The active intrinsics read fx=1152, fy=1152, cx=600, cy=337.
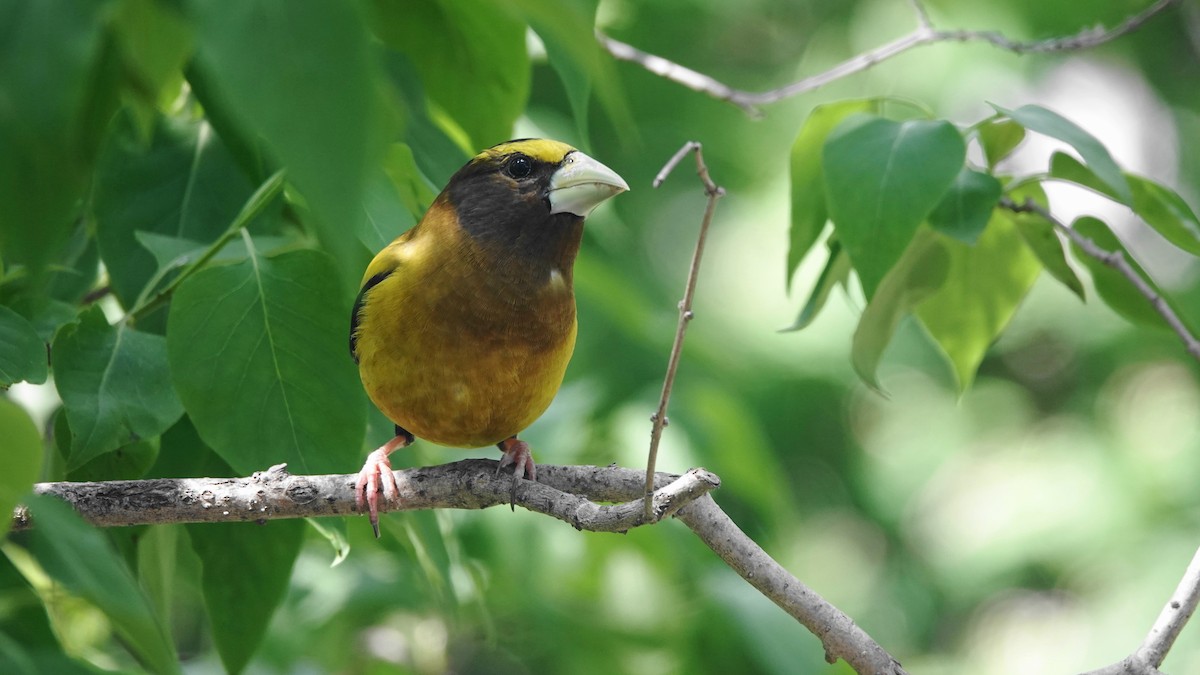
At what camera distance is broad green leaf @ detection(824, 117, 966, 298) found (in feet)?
6.40

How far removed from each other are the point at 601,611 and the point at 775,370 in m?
3.88

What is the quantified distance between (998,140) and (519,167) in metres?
1.01

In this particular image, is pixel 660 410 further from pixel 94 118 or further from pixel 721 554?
pixel 94 118

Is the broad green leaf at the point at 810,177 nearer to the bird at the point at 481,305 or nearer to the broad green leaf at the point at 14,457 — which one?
the bird at the point at 481,305

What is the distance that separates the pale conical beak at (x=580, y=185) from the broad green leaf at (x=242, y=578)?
811 mm

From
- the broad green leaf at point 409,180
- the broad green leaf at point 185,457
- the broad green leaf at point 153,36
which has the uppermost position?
the broad green leaf at point 409,180

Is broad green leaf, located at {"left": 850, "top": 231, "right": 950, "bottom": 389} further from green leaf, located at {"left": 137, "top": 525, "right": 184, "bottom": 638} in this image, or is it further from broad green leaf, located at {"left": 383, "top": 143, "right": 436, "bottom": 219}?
green leaf, located at {"left": 137, "top": 525, "right": 184, "bottom": 638}

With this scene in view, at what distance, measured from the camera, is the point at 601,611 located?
4.14m

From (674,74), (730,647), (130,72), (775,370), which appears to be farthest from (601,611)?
(775,370)

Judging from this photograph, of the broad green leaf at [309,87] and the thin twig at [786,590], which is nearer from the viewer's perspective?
the broad green leaf at [309,87]

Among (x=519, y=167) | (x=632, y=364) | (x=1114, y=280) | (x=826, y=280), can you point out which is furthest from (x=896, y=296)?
(x=632, y=364)

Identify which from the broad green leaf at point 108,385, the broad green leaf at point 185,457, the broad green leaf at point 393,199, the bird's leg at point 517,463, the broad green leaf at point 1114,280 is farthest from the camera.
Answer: the broad green leaf at point 1114,280

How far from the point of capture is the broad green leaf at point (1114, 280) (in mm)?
2438

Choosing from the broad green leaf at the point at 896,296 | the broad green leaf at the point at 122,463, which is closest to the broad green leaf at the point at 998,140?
the broad green leaf at the point at 896,296
